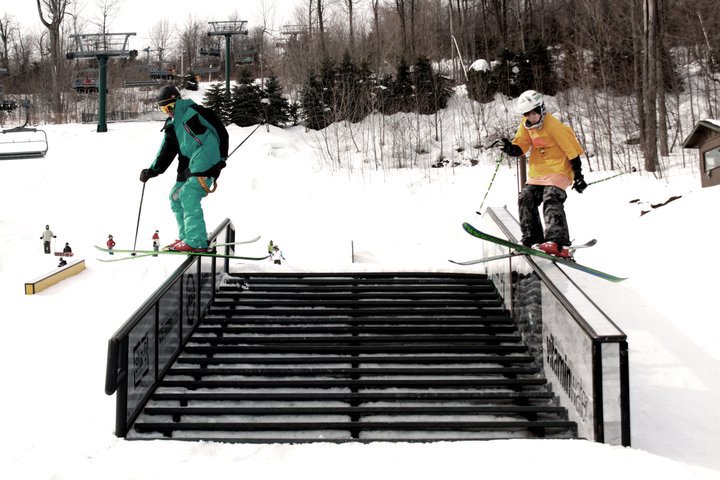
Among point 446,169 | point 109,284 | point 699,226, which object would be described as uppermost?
point 446,169

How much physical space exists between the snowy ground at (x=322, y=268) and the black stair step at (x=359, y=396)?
2.18ft

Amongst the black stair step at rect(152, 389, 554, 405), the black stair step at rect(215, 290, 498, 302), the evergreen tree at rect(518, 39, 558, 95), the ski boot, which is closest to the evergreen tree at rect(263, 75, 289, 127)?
the evergreen tree at rect(518, 39, 558, 95)

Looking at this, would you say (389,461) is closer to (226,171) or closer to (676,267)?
(676,267)

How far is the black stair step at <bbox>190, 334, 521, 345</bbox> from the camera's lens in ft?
19.2

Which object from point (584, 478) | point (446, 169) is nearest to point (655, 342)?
point (584, 478)

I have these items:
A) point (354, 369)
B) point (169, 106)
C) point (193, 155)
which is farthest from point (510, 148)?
point (169, 106)

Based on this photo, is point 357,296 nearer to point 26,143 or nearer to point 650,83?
point 650,83

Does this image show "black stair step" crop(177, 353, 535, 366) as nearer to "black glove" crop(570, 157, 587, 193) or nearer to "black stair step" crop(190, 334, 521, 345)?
"black stair step" crop(190, 334, 521, 345)

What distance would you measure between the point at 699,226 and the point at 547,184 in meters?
6.07

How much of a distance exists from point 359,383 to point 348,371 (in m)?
0.21

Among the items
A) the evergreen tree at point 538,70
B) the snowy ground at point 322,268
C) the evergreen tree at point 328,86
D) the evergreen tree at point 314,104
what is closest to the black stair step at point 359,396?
the snowy ground at point 322,268

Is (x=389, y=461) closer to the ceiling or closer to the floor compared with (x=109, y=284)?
closer to the floor

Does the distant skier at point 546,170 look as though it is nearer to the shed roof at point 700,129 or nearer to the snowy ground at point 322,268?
the snowy ground at point 322,268

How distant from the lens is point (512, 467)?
370 cm
